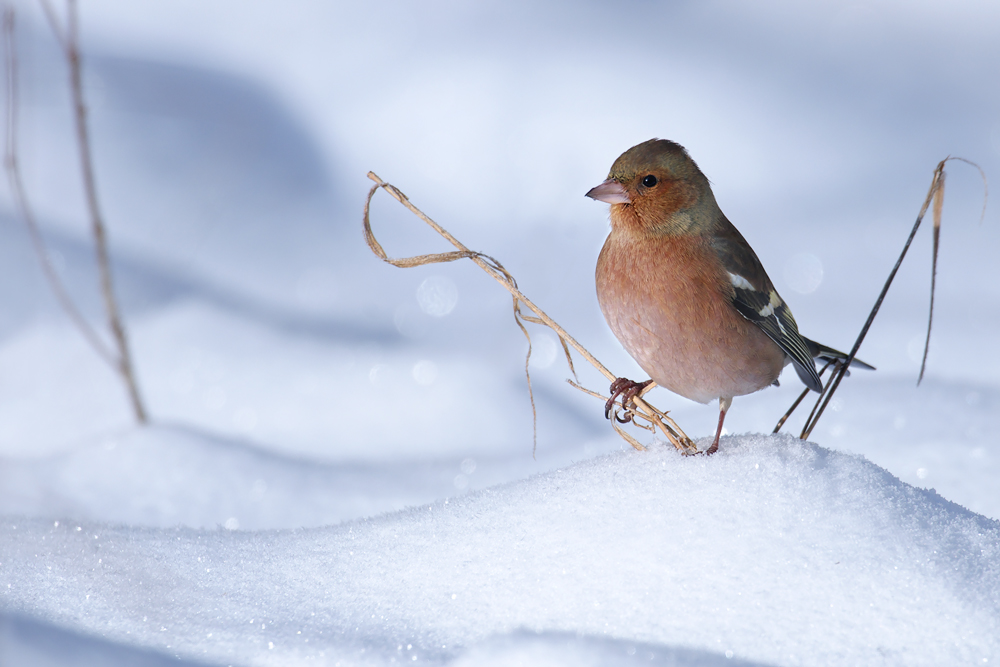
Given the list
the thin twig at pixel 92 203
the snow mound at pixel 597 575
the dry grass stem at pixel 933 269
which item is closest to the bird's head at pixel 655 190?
the dry grass stem at pixel 933 269

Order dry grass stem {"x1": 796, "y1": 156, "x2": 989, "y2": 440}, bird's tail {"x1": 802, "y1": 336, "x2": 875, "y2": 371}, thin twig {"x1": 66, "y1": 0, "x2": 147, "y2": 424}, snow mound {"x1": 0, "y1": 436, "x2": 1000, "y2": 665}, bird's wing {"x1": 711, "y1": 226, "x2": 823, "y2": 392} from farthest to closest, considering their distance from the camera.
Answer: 1. thin twig {"x1": 66, "y1": 0, "x2": 147, "y2": 424}
2. bird's tail {"x1": 802, "y1": 336, "x2": 875, "y2": 371}
3. bird's wing {"x1": 711, "y1": 226, "x2": 823, "y2": 392}
4. dry grass stem {"x1": 796, "y1": 156, "x2": 989, "y2": 440}
5. snow mound {"x1": 0, "y1": 436, "x2": 1000, "y2": 665}

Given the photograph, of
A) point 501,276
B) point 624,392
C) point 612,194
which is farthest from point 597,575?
point 612,194

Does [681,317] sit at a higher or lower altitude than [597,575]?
higher

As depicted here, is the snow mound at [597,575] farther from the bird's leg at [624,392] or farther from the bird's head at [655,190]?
the bird's head at [655,190]

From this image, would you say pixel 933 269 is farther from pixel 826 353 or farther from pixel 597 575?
pixel 597 575

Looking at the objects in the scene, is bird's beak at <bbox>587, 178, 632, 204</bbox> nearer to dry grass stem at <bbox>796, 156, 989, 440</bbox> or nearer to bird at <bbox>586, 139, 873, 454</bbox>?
bird at <bbox>586, 139, 873, 454</bbox>

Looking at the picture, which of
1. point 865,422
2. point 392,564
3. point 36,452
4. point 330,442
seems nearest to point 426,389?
point 330,442

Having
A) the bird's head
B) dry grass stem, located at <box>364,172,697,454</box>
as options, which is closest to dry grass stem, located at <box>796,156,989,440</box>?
dry grass stem, located at <box>364,172,697,454</box>
